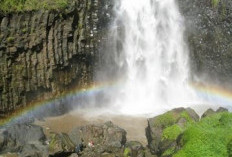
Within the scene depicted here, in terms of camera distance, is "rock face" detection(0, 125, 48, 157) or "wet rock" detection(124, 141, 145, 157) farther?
"rock face" detection(0, 125, 48, 157)

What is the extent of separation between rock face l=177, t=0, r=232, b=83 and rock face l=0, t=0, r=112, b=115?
5705 mm

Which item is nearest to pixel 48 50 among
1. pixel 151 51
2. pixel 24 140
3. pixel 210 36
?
pixel 24 140

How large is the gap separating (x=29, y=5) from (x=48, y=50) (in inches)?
107

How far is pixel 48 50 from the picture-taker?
865 inches

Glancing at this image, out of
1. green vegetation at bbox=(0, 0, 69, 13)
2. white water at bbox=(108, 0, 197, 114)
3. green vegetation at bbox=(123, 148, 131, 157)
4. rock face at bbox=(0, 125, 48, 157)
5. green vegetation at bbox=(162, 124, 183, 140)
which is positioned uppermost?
green vegetation at bbox=(0, 0, 69, 13)

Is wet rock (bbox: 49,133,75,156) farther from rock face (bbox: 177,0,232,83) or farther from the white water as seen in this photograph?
rock face (bbox: 177,0,232,83)

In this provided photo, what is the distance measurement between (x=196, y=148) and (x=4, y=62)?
40.5 ft

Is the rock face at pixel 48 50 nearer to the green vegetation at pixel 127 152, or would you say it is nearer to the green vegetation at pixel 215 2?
the green vegetation at pixel 215 2

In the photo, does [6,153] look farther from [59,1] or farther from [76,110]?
[59,1]

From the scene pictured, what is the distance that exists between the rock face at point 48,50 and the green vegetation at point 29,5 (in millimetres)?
279

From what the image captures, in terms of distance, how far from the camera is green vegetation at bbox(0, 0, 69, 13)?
2025 centimetres

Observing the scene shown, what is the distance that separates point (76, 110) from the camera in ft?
79.1

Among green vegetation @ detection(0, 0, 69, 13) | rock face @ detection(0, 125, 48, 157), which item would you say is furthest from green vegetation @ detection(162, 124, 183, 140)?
green vegetation @ detection(0, 0, 69, 13)

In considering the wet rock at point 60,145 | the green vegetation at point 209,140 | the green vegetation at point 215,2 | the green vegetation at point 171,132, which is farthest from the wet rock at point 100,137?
the green vegetation at point 215,2
